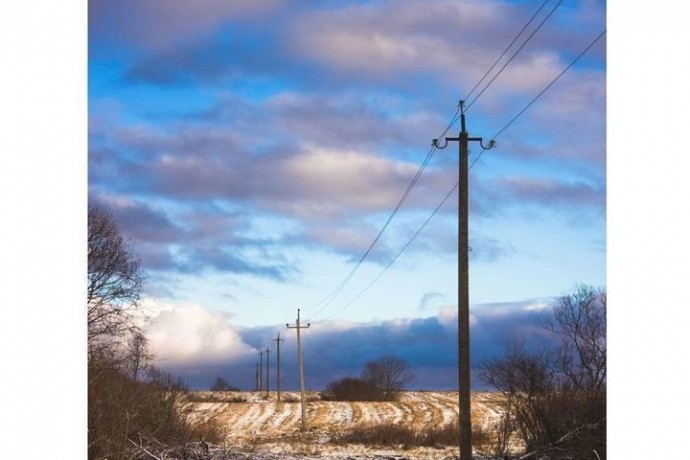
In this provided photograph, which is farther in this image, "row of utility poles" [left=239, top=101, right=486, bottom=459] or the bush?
the bush

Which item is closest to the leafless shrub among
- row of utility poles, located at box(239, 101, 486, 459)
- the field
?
the field

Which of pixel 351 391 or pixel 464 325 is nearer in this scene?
pixel 464 325

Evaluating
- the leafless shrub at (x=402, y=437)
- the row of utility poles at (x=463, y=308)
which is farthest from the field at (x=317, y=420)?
the row of utility poles at (x=463, y=308)

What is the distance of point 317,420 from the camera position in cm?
3838

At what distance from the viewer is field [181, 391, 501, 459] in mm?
23875

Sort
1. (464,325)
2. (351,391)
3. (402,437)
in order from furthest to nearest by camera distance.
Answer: (351,391) → (402,437) → (464,325)

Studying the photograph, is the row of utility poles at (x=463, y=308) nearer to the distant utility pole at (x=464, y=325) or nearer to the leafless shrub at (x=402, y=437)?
the distant utility pole at (x=464, y=325)

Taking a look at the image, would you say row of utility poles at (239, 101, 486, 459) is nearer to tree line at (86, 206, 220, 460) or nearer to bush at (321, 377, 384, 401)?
tree line at (86, 206, 220, 460)

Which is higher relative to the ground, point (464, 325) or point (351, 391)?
point (464, 325)

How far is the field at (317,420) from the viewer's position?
2388 centimetres

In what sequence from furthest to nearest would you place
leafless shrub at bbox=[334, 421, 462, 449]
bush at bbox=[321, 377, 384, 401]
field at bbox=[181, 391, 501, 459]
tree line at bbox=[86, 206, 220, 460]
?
bush at bbox=[321, 377, 384, 401]
leafless shrub at bbox=[334, 421, 462, 449]
field at bbox=[181, 391, 501, 459]
tree line at bbox=[86, 206, 220, 460]

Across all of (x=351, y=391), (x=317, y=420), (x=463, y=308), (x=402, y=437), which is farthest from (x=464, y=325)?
(x=351, y=391)

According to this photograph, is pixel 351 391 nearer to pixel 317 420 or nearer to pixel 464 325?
pixel 317 420
